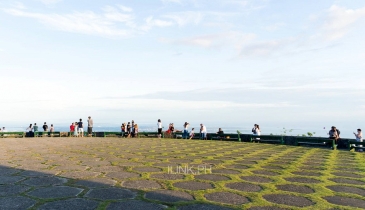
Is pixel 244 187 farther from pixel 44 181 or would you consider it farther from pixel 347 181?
pixel 44 181

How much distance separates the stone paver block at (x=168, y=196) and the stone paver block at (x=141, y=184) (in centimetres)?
35

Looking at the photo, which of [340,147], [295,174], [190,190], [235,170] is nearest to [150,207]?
[190,190]

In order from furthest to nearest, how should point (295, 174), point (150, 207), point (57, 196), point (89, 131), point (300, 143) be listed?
point (89, 131) < point (300, 143) < point (295, 174) < point (57, 196) < point (150, 207)

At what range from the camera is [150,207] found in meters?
3.52

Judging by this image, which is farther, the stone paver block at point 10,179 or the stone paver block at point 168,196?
the stone paver block at point 10,179

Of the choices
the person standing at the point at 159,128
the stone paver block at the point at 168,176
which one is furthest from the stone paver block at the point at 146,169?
the person standing at the point at 159,128

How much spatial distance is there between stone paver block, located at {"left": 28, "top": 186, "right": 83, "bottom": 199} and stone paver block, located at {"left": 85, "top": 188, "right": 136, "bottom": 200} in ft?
0.85

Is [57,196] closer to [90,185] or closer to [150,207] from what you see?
[90,185]

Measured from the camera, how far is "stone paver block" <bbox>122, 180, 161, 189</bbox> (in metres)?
4.60

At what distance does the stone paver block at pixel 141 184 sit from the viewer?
15.1 feet

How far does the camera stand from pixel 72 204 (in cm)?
359

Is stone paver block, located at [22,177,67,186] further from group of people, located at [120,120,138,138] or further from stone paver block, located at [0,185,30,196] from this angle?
group of people, located at [120,120,138,138]

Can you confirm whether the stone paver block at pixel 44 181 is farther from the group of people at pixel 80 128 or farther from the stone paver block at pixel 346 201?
the group of people at pixel 80 128

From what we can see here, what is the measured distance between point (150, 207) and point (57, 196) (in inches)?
61.1
